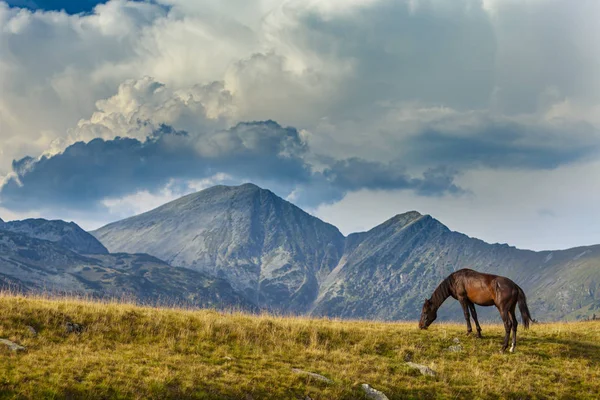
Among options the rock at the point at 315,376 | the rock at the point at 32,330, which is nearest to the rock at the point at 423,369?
the rock at the point at 315,376

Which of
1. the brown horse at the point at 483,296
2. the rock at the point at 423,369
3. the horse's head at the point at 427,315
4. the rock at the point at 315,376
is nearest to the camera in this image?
the rock at the point at 315,376

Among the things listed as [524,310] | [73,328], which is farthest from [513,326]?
[73,328]

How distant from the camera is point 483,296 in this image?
95.3ft

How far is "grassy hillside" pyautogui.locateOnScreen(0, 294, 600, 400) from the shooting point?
61.7 ft

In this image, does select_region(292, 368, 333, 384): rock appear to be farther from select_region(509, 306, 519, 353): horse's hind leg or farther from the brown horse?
select_region(509, 306, 519, 353): horse's hind leg

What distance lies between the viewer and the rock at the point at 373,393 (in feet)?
67.5

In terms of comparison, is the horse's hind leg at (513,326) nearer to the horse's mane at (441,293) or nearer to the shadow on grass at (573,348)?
the shadow on grass at (573,348)

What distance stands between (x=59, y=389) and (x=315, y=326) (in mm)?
13807

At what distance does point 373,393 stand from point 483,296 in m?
11.2

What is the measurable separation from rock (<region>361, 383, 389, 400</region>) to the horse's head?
10514 millimetres

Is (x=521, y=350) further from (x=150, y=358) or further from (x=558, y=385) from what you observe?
(x=150, y=358)

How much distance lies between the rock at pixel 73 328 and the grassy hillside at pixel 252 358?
34cm

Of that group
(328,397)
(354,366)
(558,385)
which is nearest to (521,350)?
(558,385)

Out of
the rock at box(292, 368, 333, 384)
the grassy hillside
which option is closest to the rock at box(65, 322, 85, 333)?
the grassy hillside
